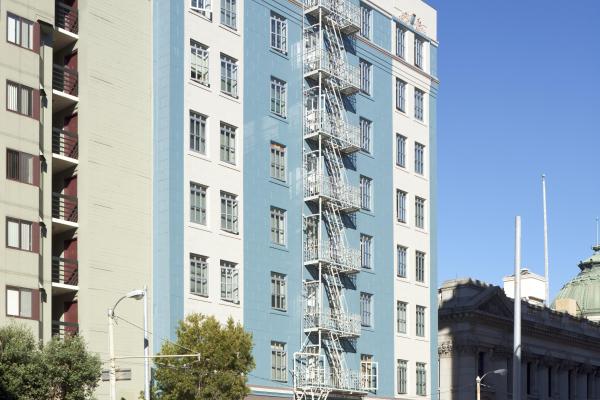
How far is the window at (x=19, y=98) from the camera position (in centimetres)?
5116

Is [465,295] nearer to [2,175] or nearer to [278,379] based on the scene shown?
[278,379]

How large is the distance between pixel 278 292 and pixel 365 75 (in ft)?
55.6

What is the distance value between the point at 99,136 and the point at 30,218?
6.35m

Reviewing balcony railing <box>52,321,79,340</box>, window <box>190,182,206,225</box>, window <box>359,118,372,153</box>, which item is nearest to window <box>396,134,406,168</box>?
window <box>359,118,372,153</box>

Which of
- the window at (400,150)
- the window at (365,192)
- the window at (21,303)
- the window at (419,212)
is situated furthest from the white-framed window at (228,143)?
the window at (419,212)

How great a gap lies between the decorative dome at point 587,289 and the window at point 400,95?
6105cm

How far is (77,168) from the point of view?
5481 centimetres

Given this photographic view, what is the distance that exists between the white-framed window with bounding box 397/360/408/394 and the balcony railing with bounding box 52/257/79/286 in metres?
26.2

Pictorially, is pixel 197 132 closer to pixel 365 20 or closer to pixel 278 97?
pixel 278 97

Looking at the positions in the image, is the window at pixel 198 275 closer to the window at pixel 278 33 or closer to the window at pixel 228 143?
the window at pixel 228 143

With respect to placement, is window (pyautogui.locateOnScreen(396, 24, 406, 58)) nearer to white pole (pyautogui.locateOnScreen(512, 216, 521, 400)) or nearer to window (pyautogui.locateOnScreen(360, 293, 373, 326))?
window (pyautogui.locateOnScreen(360, 293, 373, 326))

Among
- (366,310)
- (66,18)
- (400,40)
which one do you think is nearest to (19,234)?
(66,18)

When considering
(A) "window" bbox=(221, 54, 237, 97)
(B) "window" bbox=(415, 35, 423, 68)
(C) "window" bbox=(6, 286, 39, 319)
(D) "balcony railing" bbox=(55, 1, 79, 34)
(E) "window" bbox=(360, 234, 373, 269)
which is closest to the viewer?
(C) "window" bbox=(6, 286, 39, 319)

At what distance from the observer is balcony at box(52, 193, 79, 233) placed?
5394 centimetres
